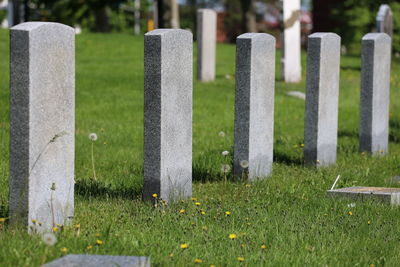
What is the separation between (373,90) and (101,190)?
12.6ft

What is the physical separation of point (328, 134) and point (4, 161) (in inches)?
128

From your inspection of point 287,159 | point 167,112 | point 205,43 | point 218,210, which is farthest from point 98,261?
point 205,43

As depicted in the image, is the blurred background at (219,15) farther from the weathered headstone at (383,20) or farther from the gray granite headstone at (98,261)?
the gray granite headstone at (98,261)

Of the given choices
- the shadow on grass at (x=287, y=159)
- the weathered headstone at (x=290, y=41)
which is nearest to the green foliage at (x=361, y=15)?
the weathered headstone at (x=290, y=41)

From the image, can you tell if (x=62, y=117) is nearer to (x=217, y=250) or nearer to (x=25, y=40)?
(x=25, y=40)

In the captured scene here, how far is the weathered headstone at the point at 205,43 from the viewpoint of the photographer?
14.9 meters

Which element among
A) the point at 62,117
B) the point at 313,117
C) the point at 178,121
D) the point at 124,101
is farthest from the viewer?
the point at 124,101

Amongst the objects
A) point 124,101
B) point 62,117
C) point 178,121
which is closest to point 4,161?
point 178,121

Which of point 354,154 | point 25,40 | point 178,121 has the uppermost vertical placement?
point 25,40

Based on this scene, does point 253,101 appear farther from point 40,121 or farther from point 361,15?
point 361,15

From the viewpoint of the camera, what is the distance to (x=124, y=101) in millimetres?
11797

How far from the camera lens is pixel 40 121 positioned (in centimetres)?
458

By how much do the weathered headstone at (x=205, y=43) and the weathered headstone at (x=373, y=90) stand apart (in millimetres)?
6165

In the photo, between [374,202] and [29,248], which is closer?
[29,248]
